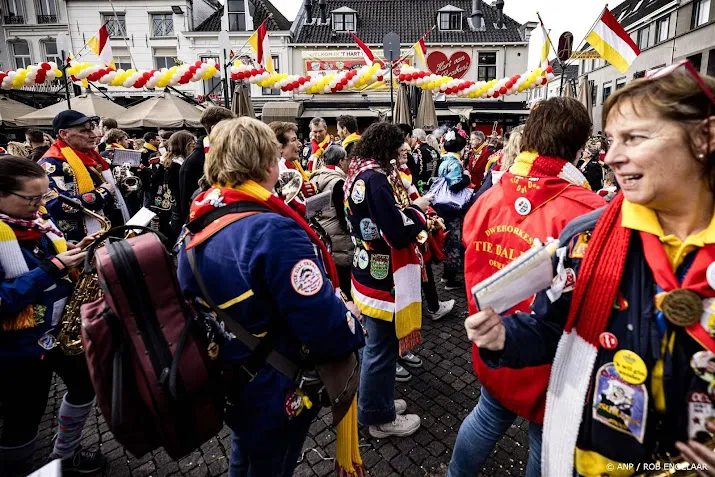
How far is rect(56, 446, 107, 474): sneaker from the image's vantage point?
2.50 metres

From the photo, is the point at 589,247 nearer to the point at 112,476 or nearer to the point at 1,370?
the point at 1,370

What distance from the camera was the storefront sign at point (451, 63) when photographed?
936 inches

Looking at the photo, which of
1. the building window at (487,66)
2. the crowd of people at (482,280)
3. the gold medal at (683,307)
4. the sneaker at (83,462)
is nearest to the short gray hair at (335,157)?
the crowd of people at (482,280)

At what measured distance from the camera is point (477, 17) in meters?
24.8

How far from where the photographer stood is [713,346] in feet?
3.24

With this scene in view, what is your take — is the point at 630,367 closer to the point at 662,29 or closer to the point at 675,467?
the point at 675,467

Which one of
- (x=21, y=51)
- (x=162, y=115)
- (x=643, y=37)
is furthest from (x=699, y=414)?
(x=21, y=51)

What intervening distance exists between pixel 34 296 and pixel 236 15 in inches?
1045

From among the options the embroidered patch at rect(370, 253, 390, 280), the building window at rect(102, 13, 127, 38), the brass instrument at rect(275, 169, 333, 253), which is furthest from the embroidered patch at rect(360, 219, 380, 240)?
the building window at rect(102, 13, 127, 38)

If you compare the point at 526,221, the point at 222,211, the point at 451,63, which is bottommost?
the point at 526,221

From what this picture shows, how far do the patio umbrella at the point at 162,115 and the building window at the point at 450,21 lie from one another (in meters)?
18.5

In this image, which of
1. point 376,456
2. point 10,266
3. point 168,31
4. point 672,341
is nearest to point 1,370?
point 10,266

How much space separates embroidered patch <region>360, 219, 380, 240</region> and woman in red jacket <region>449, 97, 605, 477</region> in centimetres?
73

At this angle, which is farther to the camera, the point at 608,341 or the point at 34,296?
the point at 34,296
